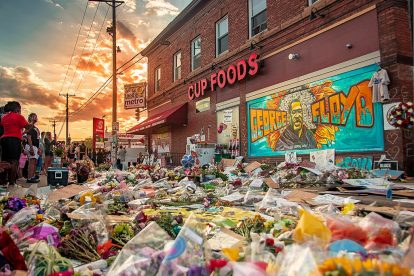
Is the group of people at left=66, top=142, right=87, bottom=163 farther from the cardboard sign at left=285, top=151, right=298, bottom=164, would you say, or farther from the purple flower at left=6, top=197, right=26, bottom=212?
the purple flower at left=6, top=197, right=26, bottom=212

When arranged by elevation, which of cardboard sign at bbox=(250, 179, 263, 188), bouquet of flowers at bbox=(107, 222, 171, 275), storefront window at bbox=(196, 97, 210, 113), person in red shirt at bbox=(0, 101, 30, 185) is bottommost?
cardboard sign at bbox=(250, 179, 263, 188)

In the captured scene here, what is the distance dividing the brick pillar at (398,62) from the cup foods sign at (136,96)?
1712 centimetres

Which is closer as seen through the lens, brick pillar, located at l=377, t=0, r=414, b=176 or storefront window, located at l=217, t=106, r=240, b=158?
brick pillar, located at l=377, t=0, r=414, b=176

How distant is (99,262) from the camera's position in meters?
2.31

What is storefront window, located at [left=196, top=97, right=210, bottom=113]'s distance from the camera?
15469 mm

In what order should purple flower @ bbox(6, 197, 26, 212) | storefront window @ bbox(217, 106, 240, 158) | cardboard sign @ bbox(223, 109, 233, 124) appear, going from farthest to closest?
cardboard sign @ bbox(223, 109, 233, 124) → storefront window @ bbox(217, 106, 240, 158) → purple flower @ bbox(6, 197, 26, 212)

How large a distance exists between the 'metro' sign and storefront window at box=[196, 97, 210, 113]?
0.33 metres

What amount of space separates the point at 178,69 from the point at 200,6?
4.08 meters

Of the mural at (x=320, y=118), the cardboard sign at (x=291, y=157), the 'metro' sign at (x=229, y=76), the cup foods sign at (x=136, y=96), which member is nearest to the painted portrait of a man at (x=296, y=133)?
the mural at (x=320, y=118)

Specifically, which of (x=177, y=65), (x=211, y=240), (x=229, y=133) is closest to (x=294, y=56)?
(x=229, y=133)

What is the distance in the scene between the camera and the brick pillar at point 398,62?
7.28 m

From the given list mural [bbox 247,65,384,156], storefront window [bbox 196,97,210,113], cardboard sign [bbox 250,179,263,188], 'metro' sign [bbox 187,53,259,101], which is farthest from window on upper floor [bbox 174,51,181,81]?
cardboard sign [bbox 250,179,263,188]

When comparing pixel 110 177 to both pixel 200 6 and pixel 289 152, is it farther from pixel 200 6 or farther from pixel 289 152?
pixel 200 6

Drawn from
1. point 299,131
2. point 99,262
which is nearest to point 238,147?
point 299,131
